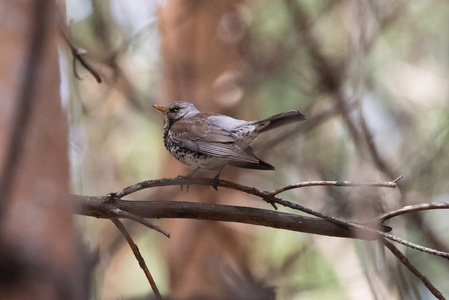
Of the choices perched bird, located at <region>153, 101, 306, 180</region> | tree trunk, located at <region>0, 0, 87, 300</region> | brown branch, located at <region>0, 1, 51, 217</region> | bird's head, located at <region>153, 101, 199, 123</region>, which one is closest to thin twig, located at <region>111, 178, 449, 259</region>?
perched bird, located at <region>153, 101, 306, 180</region>

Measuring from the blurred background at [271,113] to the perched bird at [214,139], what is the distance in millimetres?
240

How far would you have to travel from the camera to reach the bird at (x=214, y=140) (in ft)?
5.14

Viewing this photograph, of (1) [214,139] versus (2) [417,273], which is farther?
(1) [214,139]

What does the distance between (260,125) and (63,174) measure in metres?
0.87

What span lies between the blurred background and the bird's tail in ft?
1.42

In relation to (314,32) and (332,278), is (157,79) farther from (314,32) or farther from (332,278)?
(332,278)

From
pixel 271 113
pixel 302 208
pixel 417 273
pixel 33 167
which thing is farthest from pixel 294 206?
pixel 271 113

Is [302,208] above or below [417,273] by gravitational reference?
above

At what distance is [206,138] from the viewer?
70.5 inches

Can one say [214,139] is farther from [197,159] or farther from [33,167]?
[33,167]

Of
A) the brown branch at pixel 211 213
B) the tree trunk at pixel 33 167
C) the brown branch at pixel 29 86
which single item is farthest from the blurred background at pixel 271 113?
the brown branch at pixel 29 86

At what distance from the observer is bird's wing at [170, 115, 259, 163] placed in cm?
162

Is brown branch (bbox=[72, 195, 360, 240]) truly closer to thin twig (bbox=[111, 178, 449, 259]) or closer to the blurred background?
thin twig (bbox=[111, 178, 449, 259])

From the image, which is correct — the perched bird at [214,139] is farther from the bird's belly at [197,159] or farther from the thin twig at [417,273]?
the thin twig at [417,273]
